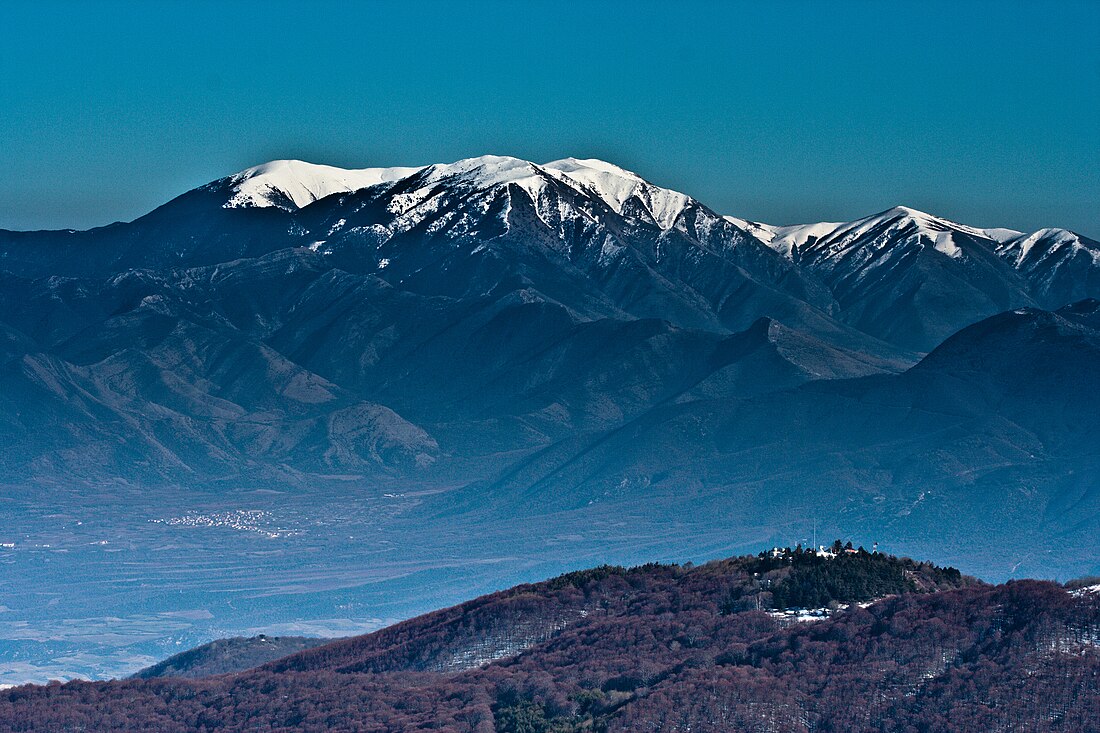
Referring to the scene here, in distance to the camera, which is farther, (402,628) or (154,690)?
(402,628)

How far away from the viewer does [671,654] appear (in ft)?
453

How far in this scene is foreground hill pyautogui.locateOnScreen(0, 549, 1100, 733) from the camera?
4803 inches

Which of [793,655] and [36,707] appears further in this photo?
[36,707]

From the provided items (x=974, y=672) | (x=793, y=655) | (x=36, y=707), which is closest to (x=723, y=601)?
(x=793, y=655)

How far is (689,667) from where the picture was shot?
13350 centimetres

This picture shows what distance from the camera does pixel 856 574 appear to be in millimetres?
147750

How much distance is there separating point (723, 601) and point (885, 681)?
2549 centimetres

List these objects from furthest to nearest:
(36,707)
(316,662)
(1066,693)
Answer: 1. (316,662)
2. (36,707)
3. (1066,693)

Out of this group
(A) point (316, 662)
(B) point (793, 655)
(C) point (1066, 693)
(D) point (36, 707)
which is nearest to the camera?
(C) point (1066, 693)

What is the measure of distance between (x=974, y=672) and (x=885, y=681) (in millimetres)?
4422

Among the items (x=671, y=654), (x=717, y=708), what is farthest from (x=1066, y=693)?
(x=671, y=654)

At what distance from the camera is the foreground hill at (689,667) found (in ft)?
400

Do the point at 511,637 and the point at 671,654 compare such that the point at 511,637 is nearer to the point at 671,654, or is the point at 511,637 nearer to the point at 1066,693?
the point at 671,654

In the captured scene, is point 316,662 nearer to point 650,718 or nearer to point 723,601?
point 723,601
